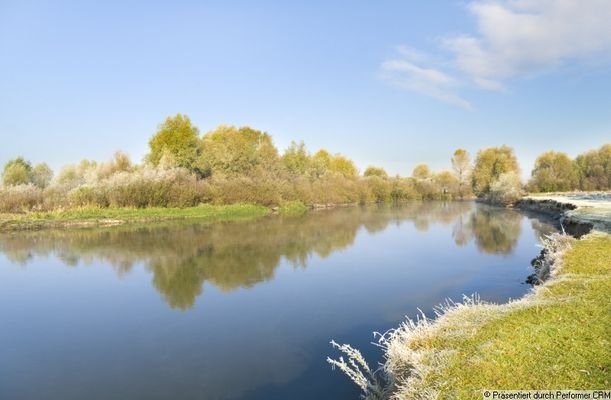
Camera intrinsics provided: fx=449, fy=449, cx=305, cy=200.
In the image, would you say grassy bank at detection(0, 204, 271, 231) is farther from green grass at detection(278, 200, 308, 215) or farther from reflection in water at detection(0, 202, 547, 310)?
green grass at detection(278, 200, 308, 215)

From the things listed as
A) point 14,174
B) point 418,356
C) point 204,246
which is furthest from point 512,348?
point 14,174

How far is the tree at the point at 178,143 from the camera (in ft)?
156

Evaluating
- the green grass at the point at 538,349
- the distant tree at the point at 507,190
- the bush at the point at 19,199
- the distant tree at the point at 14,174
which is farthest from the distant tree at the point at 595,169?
the distant tree at the point at 14,174

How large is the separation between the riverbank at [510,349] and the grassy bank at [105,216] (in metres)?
28.1

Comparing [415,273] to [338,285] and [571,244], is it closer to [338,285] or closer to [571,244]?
[338,285]

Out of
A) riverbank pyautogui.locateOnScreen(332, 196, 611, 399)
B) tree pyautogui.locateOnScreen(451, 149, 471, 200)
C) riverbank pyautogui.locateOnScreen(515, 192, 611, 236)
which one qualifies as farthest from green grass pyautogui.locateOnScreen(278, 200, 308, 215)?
tree pyautogui.locateOnScreen(451, 149, 471, 200)

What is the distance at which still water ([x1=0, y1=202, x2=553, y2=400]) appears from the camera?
6.65 metres

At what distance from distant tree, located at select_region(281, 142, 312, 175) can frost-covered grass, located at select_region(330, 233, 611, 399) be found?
51.3m

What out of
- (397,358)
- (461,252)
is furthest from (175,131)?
(397,358)

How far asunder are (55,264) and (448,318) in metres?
15.0

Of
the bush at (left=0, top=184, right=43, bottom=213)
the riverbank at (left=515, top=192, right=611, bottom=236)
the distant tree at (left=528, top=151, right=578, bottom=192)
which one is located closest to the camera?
the riverbank at (left=515, top=192, right=611, bottom=236)

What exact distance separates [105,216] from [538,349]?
31.0 m

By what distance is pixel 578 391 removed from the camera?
383 centimetres

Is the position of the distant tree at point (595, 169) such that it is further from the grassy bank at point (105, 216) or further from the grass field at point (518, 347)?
the grass field at point (518, 347)
